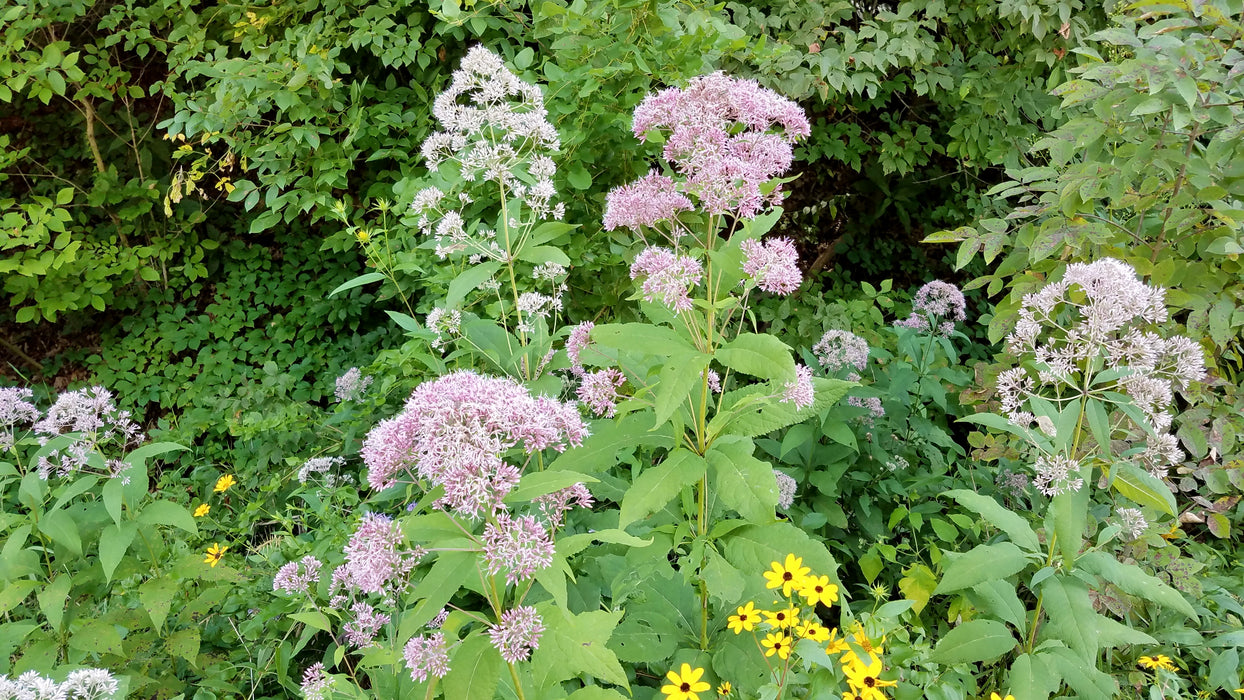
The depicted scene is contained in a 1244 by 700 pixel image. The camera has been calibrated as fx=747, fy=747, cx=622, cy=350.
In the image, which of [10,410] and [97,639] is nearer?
[97,639]

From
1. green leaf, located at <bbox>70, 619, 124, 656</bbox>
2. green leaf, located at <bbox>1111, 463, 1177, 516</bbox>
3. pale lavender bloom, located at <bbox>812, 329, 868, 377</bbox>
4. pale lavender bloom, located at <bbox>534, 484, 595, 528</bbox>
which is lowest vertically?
green leaf, located at <bbox>70, 619, 124, 656</bbox>

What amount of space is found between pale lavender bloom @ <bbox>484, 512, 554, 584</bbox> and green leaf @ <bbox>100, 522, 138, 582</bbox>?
1195 mm

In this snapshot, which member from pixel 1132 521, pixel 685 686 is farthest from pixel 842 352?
pixel 685 686

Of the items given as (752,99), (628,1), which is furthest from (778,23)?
(752,99)

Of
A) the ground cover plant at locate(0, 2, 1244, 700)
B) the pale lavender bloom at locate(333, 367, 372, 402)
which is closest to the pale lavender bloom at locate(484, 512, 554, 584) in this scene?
the ground cover plant at locate(0, 2, 1244, 700)

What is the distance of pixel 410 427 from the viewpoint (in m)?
1.31

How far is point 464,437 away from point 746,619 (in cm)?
75

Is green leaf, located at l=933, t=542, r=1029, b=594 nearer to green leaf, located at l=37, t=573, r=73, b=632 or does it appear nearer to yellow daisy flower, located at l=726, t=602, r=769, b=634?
yellow daisy flower, located at l=726, t=602, r=769, b=634

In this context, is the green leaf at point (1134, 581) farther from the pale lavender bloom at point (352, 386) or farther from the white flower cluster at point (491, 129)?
the pale lavender bloom at point (352, 386)

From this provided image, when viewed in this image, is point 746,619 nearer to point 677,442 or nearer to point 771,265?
point 677,442

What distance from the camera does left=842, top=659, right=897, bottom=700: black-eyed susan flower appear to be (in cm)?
147

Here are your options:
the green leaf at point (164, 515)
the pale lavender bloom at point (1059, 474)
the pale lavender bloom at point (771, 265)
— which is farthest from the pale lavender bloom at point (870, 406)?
the green leaf at point (164, 515)

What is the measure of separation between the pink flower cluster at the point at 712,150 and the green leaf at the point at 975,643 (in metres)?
1.07

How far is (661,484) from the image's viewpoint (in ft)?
5.00
